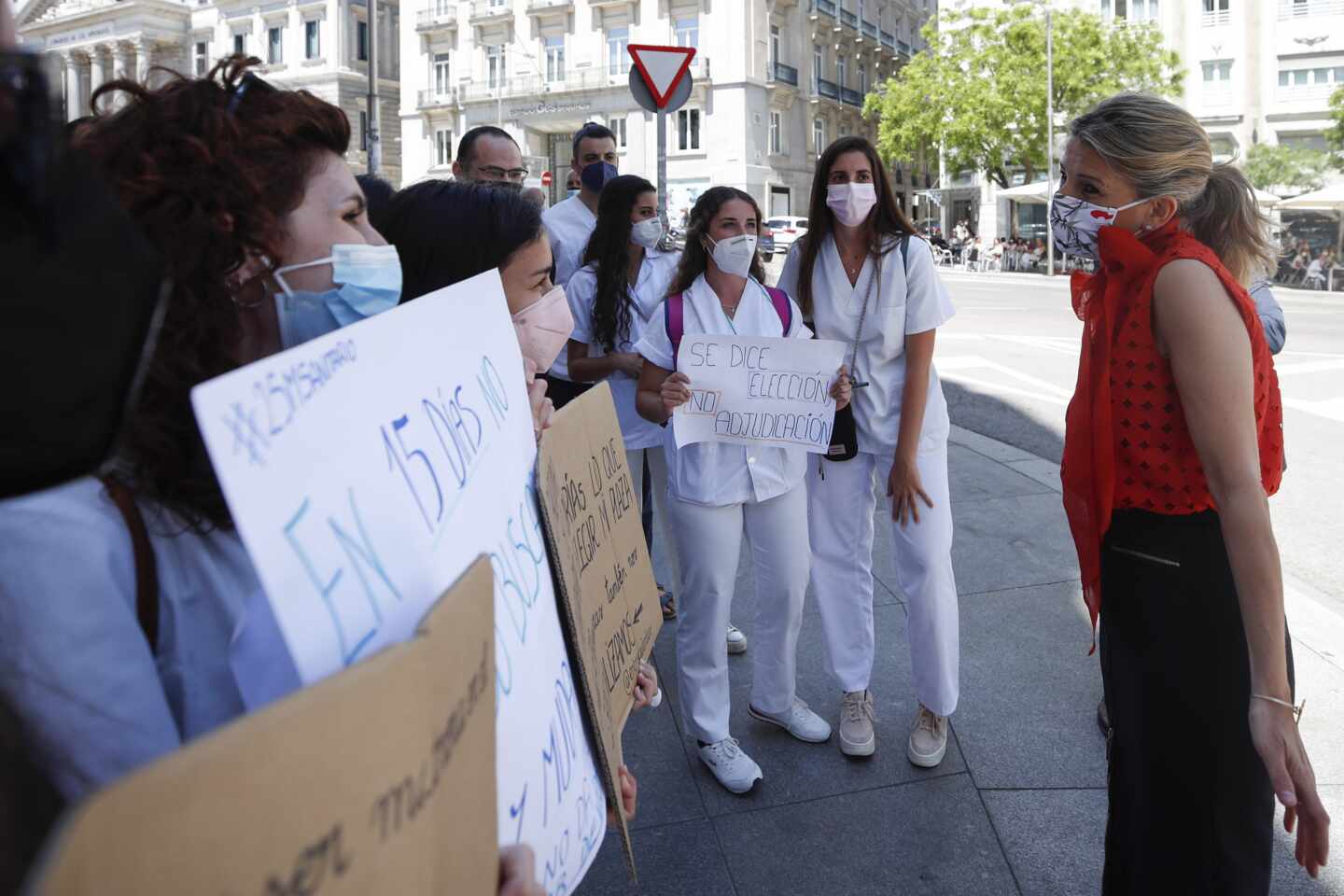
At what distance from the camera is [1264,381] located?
2.06 meters

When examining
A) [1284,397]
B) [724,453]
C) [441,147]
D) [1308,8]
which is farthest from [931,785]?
[441,147]

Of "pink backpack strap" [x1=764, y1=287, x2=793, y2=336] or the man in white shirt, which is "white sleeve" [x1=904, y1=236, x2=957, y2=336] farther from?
the man in white shirt

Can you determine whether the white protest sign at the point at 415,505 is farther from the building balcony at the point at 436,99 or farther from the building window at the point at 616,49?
the building balcony at the point at 436,99

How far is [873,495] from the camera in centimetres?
384

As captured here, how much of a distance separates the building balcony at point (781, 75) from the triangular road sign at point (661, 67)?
131 ft

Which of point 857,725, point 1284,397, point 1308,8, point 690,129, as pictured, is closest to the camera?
point 857,725

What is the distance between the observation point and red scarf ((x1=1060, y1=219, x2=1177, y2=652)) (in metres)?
2.16

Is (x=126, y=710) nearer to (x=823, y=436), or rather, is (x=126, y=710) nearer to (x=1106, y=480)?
(x=1106, y=480)

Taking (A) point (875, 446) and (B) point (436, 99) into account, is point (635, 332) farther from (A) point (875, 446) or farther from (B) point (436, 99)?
(B) point (436, 99)

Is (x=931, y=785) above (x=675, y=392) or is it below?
below

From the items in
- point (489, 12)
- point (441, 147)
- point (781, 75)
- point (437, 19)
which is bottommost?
point (441, 147)

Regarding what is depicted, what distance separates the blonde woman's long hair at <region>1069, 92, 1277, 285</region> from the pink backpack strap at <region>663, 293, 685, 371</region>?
1.50 meters

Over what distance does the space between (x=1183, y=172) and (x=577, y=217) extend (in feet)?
11.5

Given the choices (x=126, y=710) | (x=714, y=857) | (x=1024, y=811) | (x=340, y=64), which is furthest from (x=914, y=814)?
(x=340, y=64)
